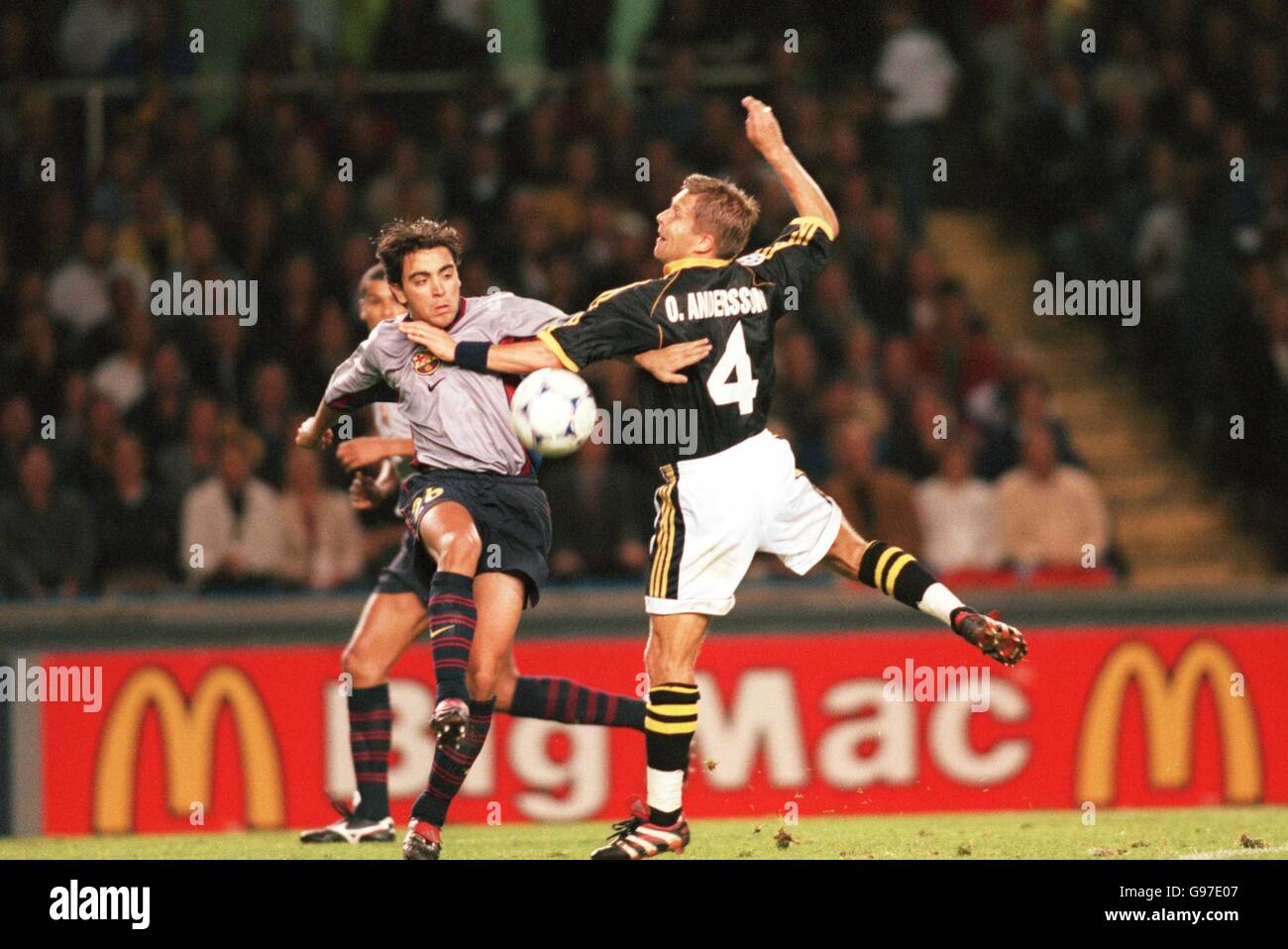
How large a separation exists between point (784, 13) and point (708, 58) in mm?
762

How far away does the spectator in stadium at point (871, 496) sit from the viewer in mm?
11164

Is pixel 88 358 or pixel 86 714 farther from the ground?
pixel 88 358

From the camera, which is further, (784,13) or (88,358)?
(784,13)

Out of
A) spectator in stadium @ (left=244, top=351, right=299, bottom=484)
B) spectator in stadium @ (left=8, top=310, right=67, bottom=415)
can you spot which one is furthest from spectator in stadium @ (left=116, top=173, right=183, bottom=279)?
spectator in stadium @ (left=244, top=351, right=299, bottom=484)

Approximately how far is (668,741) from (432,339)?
1.53 m

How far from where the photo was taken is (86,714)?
10.1 metres

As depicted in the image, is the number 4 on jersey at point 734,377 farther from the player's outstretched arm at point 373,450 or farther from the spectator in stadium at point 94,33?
the spectator in stadium at point 94,33

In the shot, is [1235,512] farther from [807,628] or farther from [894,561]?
[894,561]

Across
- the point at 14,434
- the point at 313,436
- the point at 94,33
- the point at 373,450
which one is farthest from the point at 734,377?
the point at 94,33

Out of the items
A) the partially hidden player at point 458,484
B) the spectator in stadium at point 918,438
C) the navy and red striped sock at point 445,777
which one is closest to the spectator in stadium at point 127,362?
the spectator in stadium at point 918,438

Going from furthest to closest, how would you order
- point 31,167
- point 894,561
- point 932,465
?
point 31,167 < point 932,465 < point 894,561

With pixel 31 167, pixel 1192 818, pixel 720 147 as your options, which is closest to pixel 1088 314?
pixel 720 147

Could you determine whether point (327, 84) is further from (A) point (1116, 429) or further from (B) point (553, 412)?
(B) point (553, 412)

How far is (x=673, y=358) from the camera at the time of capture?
22.6ft
